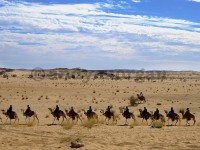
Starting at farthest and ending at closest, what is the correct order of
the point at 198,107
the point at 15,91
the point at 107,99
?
the point at 15,91, the point at 107,99, the point at 198,107

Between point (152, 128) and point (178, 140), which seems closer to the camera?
point (178, 140)

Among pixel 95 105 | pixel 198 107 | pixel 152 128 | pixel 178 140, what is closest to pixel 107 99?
pixel 95 105

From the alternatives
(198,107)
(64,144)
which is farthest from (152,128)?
(198,107)

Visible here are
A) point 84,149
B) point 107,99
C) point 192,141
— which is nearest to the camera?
point 84,149

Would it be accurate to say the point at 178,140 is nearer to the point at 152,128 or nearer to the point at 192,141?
the point at 192,141

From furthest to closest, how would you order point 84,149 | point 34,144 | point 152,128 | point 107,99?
point 107,99
point 152,128
point 34,144
point 84,149

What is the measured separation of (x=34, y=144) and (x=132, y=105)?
23.6 meters

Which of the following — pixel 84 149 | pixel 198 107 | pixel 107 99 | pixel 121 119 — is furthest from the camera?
pixel 107 99

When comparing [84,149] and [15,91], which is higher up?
[15,91]

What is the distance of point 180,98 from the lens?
49156 mm

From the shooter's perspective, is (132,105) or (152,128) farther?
(132,105)

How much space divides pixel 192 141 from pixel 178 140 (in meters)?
0.65

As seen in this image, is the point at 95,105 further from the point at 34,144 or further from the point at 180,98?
the point at 34,144

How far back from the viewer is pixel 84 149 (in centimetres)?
1716
